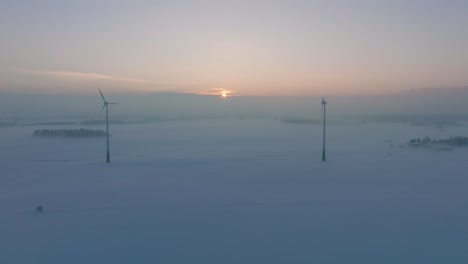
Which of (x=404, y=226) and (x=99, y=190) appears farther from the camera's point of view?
(x=99, y=190)

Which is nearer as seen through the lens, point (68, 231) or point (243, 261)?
point (243, 261)

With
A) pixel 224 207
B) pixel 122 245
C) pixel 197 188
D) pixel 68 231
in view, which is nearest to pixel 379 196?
pixel 224 207

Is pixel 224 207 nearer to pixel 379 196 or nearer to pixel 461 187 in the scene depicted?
pixel 379 196

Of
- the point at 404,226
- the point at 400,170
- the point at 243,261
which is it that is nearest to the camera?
the point at 243,261

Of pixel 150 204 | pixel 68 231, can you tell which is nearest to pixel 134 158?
pixel 150 204

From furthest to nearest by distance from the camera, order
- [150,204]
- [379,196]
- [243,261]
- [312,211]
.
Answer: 1. [379,196]
2. [150,204]
3. [312,211]
4. [243,261]

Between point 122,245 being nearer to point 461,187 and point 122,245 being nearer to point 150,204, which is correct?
point 150,204
